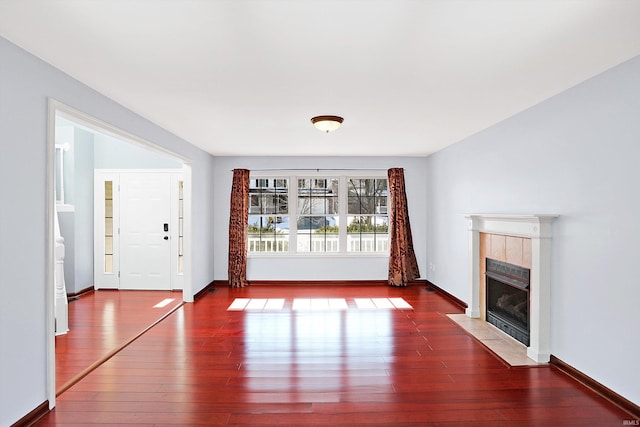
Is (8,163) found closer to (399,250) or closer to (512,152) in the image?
(512,152)

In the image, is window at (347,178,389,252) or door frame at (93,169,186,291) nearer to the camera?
door frame at (93,169,186,291)

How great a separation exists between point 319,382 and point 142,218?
181 inches

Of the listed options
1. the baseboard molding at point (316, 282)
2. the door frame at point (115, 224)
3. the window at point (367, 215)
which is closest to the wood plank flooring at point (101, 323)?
the door frame at point (115, 224)

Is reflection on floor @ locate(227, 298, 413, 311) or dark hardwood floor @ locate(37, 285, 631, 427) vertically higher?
reflection on floor @ locate(227, 298, 413, 311)

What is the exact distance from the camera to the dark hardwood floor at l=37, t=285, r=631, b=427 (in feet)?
7.98

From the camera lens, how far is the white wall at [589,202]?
2.48 metres

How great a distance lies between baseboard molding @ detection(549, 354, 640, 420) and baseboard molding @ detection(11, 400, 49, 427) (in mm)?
3923

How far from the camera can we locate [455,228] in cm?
539

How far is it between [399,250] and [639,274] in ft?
13.8

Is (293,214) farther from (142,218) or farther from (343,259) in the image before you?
(142,218)

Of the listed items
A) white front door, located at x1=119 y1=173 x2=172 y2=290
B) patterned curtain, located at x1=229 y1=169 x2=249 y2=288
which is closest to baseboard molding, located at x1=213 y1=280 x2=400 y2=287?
patterned curtain, located at x1=229 y1=169 x2=249 y2=288

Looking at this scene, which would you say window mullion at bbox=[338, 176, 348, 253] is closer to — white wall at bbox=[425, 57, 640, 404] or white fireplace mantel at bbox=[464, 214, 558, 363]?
white wall at bbox=[425, 57, 640, 404]

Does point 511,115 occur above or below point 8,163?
above

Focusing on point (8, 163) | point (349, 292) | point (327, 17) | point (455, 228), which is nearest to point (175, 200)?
point (349, 292)
